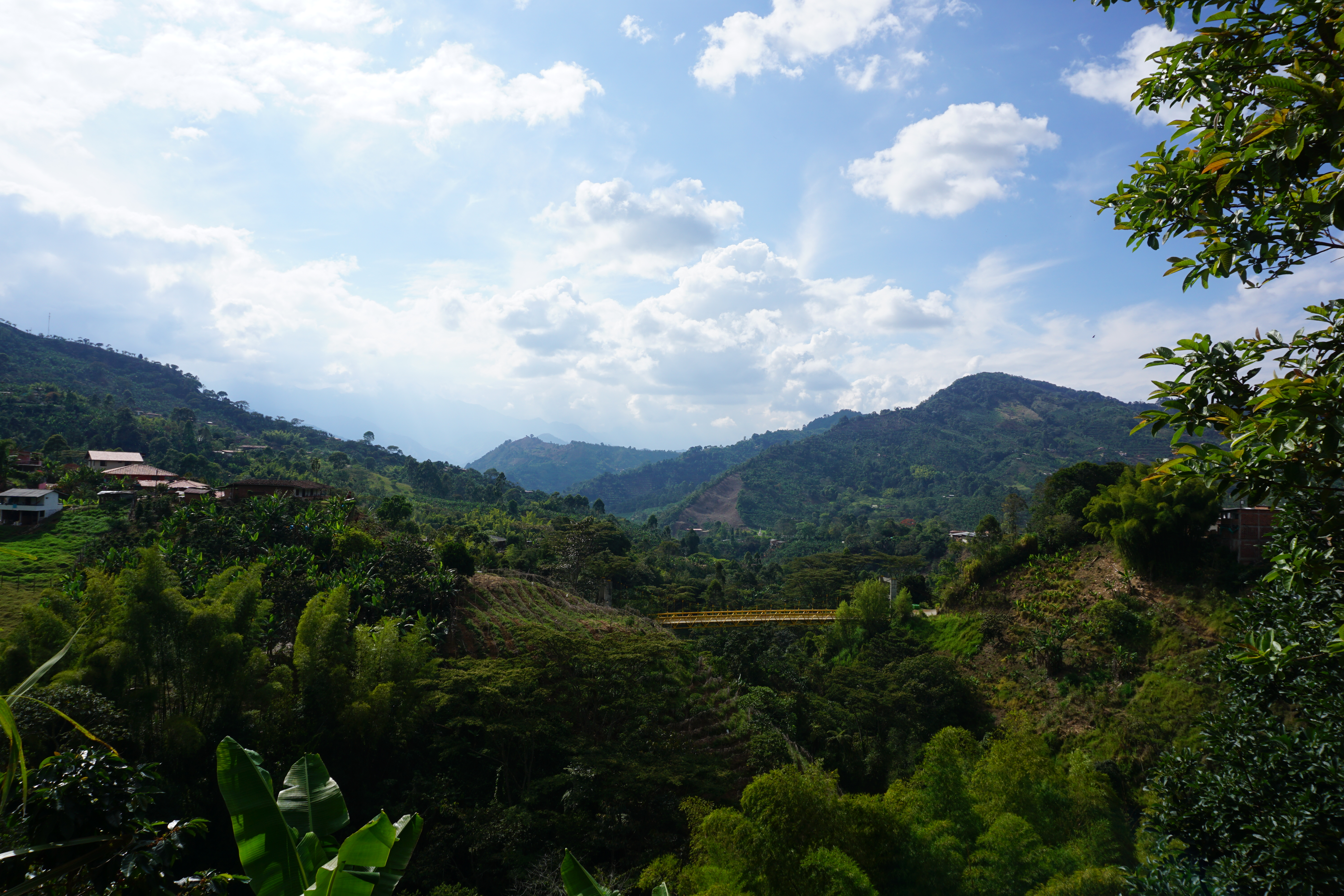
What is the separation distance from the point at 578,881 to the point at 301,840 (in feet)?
4.59

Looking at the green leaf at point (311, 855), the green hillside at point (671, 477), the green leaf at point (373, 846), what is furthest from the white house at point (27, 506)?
the green hillside at point (671, 477)

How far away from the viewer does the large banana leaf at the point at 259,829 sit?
2.73m

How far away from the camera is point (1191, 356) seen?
3105mm

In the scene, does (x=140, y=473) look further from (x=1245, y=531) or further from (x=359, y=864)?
(x=1245, y=531)

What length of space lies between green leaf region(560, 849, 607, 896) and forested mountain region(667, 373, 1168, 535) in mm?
81794

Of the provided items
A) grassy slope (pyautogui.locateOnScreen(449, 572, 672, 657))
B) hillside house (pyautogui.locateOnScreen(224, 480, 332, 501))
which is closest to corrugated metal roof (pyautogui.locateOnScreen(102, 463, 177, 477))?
hillside house (pyautogui.locateOnScreen(224, 480, 332, 501))

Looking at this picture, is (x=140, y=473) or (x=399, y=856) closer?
(x=399, y=856)

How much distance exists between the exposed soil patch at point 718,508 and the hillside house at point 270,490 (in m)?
71.3

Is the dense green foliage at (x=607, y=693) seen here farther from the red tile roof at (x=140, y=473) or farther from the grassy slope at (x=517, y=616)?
the red tile roof at (x=140, y=473)

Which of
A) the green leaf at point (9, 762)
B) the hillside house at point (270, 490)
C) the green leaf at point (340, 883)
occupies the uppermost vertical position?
the green leaf at point (9, 762)

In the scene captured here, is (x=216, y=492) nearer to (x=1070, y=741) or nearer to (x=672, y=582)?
(x=672, y=582)

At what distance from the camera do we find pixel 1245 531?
701 inches

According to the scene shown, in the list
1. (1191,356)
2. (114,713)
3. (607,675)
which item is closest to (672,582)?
(607,675)

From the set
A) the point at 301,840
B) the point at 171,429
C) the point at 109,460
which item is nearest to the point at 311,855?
the point at 301,840
